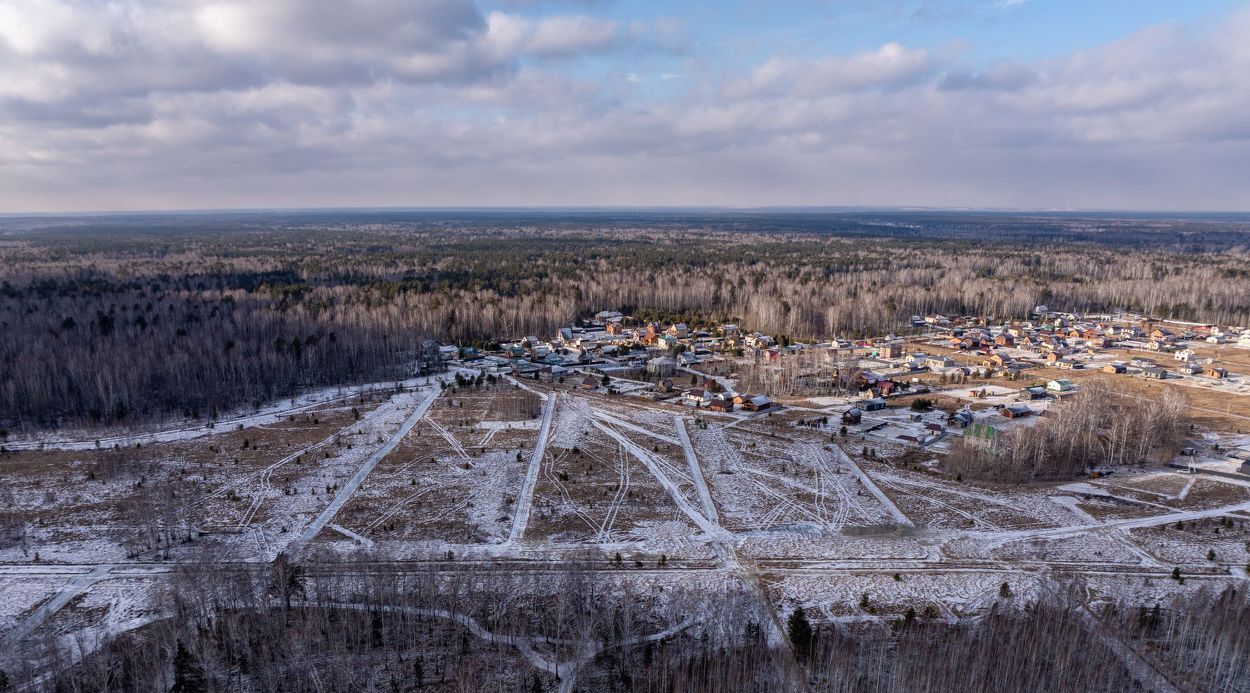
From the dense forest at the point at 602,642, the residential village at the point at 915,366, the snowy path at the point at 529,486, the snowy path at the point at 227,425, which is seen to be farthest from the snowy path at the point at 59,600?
the residential village at the point at 915,366

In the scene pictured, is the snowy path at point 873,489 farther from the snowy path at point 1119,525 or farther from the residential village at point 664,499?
the snowy path at point 1119,525

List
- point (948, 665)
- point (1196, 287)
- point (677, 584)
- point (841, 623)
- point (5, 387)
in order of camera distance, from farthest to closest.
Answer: point (1196, 287) → point (5, 387) → point (677, 584) → point (841, 623) → point (948, 665)

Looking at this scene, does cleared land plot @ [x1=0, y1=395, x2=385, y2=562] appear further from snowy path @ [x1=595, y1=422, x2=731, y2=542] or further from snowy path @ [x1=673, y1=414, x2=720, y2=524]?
snowy path @ [x1=673, y1=414, x2=720, y2=524]

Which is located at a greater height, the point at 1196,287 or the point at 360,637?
the point at 1196,287

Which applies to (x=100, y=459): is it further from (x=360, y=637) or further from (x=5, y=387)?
(x=360, y=637)

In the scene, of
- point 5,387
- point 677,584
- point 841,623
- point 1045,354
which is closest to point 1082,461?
point 841,623

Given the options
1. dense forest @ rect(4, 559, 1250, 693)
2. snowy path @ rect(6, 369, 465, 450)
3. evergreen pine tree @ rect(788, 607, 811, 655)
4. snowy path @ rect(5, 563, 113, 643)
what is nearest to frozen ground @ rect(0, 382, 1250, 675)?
snowy path @ rect(5, 563, 113, 643)
